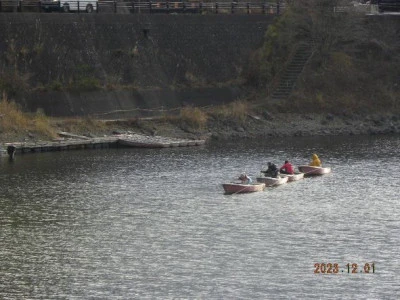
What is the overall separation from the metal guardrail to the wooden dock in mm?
12917

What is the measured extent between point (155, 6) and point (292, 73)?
38.5ft

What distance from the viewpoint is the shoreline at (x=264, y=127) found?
230ft

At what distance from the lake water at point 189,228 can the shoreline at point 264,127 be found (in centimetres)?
493

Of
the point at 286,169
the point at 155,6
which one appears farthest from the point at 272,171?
the point at 155,6

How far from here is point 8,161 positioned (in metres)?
60.6

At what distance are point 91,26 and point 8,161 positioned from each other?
1800cm

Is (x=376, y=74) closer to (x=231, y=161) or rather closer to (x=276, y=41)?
(x=276, y=41)

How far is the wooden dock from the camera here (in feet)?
209

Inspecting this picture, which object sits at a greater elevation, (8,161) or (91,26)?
(91,26)

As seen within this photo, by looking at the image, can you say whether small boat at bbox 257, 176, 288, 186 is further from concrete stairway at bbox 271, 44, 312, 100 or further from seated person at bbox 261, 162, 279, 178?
concrete stairway at bbox 271, 44, 312, 100

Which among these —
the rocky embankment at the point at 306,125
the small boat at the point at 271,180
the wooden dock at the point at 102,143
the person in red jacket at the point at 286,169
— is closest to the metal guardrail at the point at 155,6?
the wooden dock at the point at 102,143

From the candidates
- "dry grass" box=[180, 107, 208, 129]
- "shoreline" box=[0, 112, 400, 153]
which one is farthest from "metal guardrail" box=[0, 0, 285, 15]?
"shoreline" box=[0, 112, 400, 153]

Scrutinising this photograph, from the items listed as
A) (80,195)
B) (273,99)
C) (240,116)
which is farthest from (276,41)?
(80,195)

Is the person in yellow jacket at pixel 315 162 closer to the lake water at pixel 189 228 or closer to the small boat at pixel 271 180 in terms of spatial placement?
the lake water at pixel 189 228
